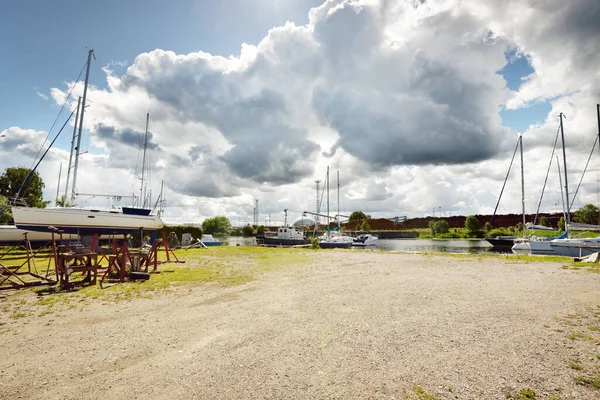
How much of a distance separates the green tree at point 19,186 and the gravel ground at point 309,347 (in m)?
44.8

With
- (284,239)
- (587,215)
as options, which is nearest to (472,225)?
(587,215)

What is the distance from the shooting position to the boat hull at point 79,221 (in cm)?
2059

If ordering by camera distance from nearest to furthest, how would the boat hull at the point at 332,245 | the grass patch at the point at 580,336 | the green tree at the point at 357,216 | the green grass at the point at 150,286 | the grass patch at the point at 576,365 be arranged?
1. the grass patch at the point at 576,365
2. the grass patch at the point at 580,336
3. the green grass at the point at 150,286
4. the boat hull at the point at 332,245
5. the green tree at the point at 357,216

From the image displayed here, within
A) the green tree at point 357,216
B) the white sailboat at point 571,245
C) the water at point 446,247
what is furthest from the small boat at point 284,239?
the green tree at point 357,216

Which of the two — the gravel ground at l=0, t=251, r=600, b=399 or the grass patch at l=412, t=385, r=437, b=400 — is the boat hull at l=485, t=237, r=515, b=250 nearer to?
the gravel ground at l=0, t=251, r=600, b=399

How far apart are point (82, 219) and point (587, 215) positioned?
10405cm

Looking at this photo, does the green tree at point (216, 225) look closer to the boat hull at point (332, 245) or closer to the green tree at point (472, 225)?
the boat hull at point (332, 245)

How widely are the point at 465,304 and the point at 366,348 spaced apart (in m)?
5.02

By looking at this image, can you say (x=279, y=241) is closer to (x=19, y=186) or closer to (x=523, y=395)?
(x=19, y=186)

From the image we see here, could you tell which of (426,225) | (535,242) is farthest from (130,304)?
(426,225)

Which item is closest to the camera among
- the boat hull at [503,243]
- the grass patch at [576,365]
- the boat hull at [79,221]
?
the grass patch at [576,365]

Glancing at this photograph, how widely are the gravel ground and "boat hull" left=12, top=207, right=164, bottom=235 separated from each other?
16.2m

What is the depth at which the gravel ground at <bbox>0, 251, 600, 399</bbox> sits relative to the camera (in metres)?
4.52

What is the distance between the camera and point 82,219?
917 inches
